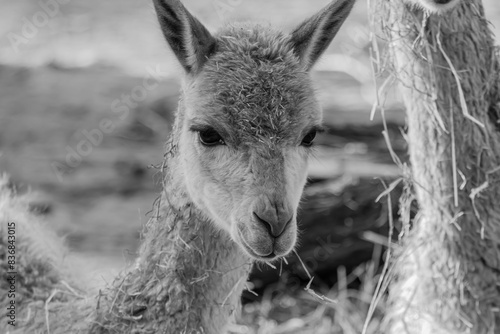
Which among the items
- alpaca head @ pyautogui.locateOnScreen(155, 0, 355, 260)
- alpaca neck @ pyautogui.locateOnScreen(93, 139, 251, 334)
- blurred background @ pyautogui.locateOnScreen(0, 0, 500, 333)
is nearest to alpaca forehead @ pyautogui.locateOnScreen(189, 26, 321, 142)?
alpaca head @ pyautogui.locateOnScreen(155, 0, 355, 260)

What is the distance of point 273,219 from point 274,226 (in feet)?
0.10

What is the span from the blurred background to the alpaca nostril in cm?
224

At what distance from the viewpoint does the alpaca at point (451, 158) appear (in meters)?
4.57

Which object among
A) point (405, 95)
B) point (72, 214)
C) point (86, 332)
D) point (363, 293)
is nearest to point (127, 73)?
point (72, 214)

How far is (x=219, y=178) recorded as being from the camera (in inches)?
145

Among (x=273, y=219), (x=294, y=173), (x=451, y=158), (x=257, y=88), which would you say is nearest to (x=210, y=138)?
(x=257, y=88)

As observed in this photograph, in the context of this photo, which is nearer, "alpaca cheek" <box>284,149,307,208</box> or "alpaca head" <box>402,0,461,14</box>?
"alpaca cheek" <box>284,149,307,208</box>

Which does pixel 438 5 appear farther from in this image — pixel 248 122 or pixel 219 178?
pixel 219 178

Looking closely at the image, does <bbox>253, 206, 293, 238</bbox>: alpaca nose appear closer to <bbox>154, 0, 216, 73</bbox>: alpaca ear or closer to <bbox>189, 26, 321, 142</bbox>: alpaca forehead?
<bbox>189, 26, 321, 142</bbox>: alpaca forehead

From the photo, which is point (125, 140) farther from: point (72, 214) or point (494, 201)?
point (494, 201)

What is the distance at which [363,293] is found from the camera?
662 cm

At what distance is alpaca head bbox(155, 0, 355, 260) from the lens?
11.6 ft

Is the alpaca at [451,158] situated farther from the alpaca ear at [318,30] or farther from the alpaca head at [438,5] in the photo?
the alpaca ear at [318,30]

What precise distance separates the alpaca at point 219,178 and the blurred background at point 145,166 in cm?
168
